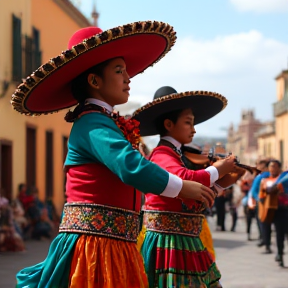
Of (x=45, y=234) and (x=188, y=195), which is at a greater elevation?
(x=188, y=195)

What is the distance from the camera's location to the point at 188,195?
12.6 feet

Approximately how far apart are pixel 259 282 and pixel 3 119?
9191mm

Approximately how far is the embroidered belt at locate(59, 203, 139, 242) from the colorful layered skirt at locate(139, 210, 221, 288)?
5.41ft

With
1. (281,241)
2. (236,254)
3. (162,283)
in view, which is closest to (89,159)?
(162,283)

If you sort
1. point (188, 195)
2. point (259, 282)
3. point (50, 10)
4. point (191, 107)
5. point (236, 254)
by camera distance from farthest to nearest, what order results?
point (50, 10) → point (236, 254) → point (259, 282) → point (191, 107) → point (188, 195)

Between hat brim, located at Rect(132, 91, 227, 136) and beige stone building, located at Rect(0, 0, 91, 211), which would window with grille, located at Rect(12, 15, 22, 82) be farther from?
hat brim, located at Rect(132, 91, 227, 136)

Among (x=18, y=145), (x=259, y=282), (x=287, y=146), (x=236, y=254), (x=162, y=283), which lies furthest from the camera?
(x=287, y=146)

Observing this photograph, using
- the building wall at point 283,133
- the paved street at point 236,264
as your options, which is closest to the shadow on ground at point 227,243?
the paved street at point 236,264

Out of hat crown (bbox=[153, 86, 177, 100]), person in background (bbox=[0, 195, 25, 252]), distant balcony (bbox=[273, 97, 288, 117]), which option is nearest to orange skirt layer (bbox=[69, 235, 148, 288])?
hat crown (bbox=[153, 86, 177, 100])

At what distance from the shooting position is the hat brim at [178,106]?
5859mm

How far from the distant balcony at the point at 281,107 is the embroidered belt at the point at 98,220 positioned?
146 ft

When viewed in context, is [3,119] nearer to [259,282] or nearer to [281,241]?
[281,241]

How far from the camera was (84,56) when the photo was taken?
3.90m

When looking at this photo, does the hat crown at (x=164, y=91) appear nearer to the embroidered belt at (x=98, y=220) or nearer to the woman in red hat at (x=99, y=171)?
the woman in red hat at (x=99, y=171)
